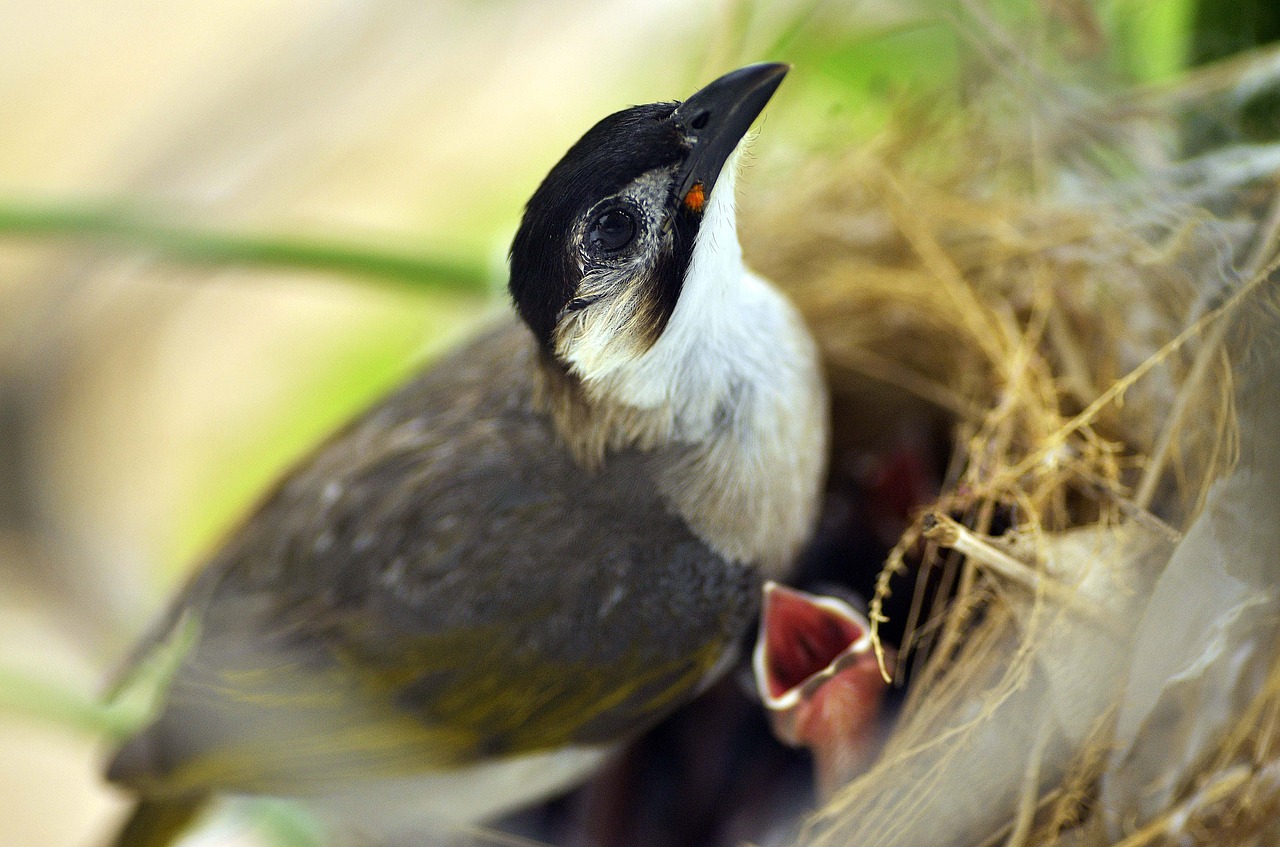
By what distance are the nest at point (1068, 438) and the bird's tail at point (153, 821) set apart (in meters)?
0.80

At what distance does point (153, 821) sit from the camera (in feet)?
4.12

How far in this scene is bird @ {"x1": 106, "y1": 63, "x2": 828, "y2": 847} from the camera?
3.16 ft

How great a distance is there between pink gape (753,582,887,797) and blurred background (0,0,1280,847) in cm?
72

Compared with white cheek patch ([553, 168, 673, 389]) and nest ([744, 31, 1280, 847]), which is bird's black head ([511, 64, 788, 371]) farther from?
nest ([744, 31, 1280, 847])

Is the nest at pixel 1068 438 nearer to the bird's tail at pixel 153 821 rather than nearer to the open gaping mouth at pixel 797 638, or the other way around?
the open gaping mouth at pixel 797 638

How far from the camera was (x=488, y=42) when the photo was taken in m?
2.25

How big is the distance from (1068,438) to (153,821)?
1.20m

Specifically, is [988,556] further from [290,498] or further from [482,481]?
[290,498]

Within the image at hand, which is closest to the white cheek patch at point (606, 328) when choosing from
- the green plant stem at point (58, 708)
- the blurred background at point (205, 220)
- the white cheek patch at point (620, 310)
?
the white cheek patch at point (620, 310)

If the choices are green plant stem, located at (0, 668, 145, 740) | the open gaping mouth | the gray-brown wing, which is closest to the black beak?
the gray-brown wing

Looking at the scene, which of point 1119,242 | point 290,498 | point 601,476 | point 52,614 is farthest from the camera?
point 52,614

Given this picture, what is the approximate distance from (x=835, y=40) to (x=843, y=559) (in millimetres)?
660

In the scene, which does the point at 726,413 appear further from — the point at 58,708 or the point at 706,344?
the point at 58,708

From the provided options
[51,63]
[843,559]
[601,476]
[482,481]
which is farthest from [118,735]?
[51,63]
